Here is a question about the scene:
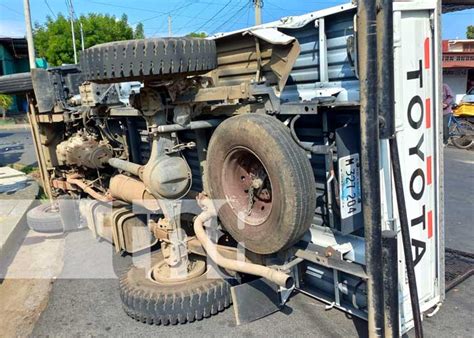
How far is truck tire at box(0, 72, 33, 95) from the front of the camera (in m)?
5.27

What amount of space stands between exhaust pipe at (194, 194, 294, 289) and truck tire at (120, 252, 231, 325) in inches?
13.3

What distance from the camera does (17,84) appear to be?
531 centimetres

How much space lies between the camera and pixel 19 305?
4.01 metres

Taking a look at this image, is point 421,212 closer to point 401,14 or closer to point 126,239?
point 401,14

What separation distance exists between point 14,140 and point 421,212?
60.6 feet

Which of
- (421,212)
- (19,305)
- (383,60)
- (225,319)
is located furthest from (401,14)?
(19,305)

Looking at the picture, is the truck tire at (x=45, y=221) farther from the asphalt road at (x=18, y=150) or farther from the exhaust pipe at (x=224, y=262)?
the asphalt road at (x=18, y=150)

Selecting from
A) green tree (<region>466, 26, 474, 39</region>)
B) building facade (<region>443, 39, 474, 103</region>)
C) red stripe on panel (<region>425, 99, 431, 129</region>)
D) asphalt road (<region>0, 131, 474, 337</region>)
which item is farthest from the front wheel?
green tree (<region>466, 26, 474, 39</region>)

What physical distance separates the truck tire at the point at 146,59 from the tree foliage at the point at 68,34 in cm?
3346

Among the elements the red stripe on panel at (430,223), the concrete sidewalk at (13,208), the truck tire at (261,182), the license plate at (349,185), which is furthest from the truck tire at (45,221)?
the red stripe on panel at (430,223)

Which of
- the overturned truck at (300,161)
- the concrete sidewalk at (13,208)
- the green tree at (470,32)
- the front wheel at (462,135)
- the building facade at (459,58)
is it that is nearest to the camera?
the overturned truck at (300,161)

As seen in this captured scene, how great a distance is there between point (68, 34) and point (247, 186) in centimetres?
3593

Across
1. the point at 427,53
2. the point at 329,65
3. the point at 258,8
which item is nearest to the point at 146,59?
the point at 329,65

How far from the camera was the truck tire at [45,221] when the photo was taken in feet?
19.0
